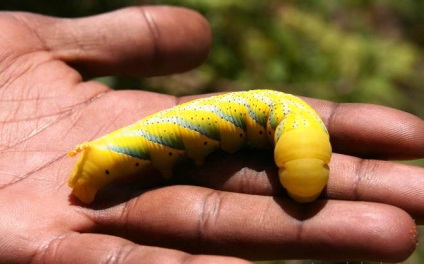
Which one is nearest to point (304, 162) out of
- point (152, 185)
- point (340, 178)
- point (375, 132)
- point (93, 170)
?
point (340, 178)

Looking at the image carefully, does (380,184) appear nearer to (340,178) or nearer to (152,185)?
(340,178)

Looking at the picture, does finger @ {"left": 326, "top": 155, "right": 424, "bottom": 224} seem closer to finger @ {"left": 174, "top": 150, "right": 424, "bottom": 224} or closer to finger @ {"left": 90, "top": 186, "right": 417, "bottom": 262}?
finger @ {"left": 174, "top": 150, "right": 424, "bottom": 224}

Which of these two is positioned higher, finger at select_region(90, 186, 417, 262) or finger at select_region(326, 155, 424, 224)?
finger at select_region(326, 155, 424, 224)

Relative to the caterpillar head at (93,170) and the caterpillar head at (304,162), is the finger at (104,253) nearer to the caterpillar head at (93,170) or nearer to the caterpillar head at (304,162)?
the caterpillar head at (93,170)

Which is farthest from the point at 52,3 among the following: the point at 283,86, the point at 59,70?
the point at 283,86

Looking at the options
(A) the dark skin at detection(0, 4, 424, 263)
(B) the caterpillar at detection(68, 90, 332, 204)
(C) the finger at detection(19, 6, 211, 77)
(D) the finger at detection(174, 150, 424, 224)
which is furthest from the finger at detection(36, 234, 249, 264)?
(C) the finger at detection(19, 6, 211, 77)
